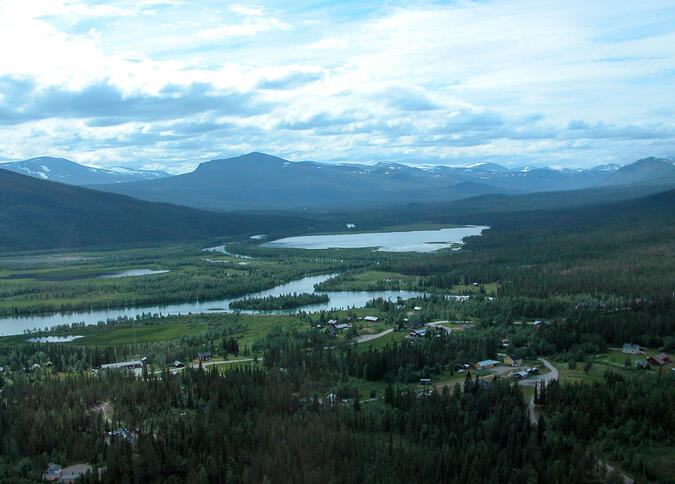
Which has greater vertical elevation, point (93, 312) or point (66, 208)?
point (66, 208)

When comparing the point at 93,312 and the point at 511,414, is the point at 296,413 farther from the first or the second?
the point at 93,312

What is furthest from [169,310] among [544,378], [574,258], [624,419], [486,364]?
[624,419]

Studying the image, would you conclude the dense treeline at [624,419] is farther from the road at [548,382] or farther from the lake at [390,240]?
the lake at [390,240]

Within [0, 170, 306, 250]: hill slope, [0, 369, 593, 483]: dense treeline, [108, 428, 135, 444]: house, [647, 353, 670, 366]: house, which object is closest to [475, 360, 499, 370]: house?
[0, 369, 593, 483]: dense treeline

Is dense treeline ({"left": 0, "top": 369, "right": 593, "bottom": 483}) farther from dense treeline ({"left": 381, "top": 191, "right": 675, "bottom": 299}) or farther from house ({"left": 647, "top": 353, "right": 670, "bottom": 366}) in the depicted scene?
dense treeline ({"left": 381, "top": 191, "right": 675, "bottom": 299})

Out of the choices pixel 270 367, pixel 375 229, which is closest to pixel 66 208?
pixel 375 229

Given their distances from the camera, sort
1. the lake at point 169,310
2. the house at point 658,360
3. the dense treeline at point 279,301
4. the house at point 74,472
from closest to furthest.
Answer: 1. the house at point 74,472
2. the house at point 658,360
3. the lake at point 169,310
4. the dense treeline at point 279,301

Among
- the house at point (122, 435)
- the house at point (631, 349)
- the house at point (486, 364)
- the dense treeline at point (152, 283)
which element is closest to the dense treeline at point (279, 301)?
the dense treeline at point (152, 283)
